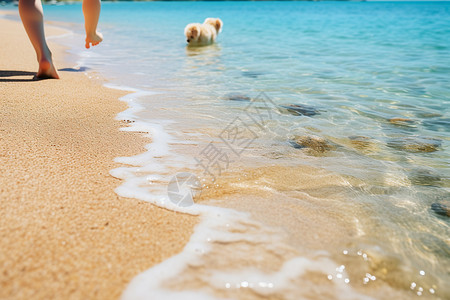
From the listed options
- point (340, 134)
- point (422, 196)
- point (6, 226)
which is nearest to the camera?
point (6, 226)

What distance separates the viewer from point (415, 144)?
275 cm

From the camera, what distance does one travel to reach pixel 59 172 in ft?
5.97

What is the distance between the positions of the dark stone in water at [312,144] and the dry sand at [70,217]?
1.18 meters

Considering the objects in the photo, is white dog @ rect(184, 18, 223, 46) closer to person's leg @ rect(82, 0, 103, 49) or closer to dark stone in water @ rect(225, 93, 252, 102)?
dark stone in water @ rect(225, 93, 252, 102)

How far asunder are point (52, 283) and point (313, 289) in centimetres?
89

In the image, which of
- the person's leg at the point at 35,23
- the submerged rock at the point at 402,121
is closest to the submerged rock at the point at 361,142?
the submerged rock at the point at 402,121

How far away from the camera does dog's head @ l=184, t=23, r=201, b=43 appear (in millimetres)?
8898

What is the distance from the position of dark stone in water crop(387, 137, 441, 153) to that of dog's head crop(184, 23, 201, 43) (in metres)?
7.13

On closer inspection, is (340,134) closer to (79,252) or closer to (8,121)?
(79,252)

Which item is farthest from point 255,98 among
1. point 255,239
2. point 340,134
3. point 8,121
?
point 255,239

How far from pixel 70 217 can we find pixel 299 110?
267 cm

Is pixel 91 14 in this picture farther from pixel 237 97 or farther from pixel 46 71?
pixel 237 97

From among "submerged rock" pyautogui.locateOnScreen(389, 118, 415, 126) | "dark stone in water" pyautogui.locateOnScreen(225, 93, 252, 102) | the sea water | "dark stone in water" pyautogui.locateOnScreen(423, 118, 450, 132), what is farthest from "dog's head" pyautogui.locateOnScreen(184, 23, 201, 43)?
"dark stone in water" pyautogui.locateOnScreen(423, 118, 450, 132)

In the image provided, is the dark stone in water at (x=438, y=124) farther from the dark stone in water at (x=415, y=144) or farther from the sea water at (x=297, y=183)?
the dark stone in water at (x=415, y=144)
